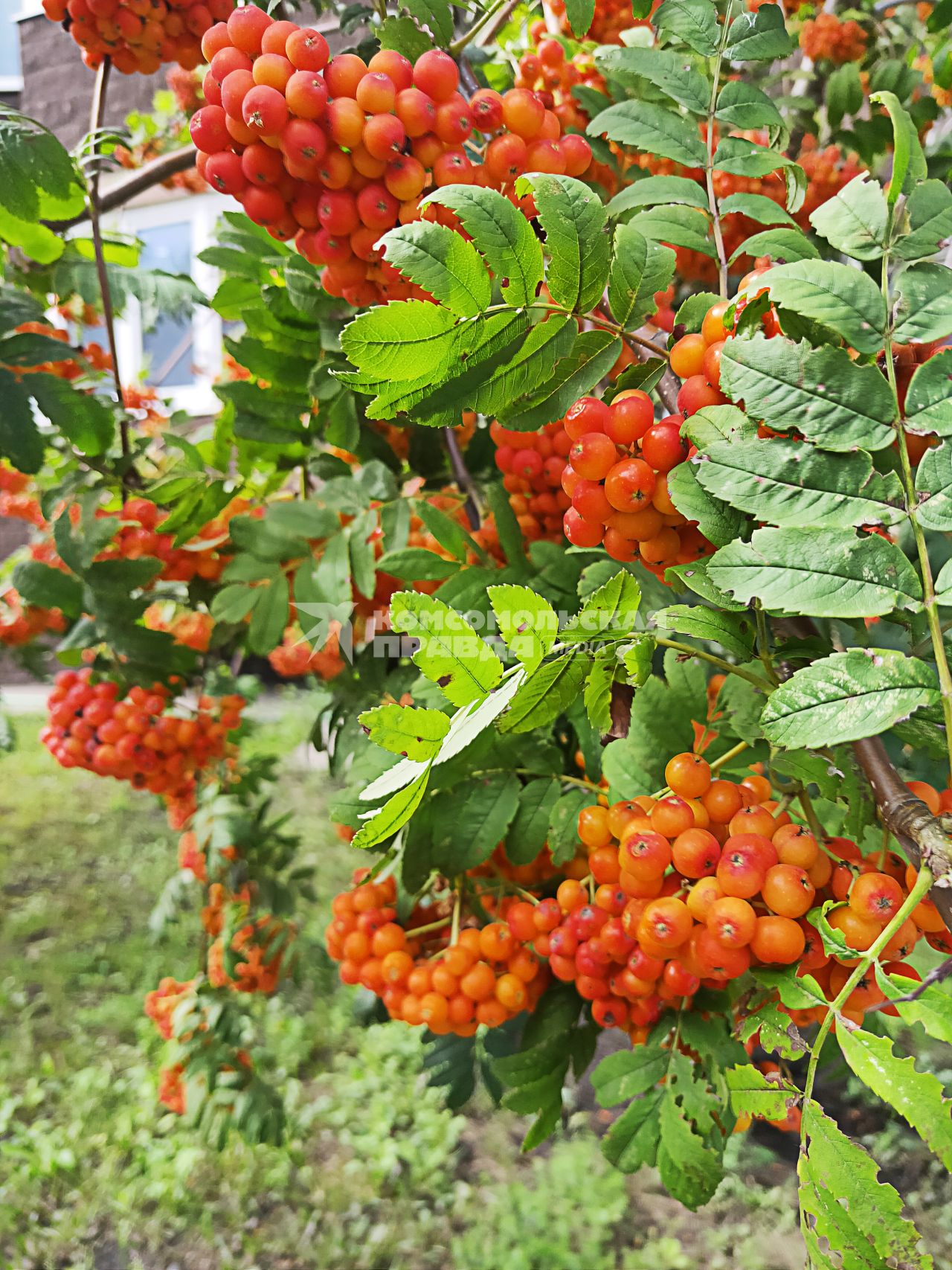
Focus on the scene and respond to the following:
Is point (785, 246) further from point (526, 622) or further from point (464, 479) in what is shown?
point (464, 479)

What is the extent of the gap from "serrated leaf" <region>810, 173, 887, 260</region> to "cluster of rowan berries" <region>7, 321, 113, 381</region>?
35.7 inches

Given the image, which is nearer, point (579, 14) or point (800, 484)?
point (800, 484)

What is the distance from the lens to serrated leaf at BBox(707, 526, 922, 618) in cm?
41

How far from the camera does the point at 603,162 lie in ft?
3.16

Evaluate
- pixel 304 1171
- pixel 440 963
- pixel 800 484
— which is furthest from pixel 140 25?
pixel 304 1171

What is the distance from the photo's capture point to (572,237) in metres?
0.48

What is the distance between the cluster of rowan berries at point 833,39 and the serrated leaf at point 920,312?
4.50 ft

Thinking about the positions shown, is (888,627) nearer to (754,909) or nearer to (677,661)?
(677,661)

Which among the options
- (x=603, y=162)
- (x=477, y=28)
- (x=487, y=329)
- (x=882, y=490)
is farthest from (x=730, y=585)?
(x=603, y=162)

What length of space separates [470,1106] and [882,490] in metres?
2.42

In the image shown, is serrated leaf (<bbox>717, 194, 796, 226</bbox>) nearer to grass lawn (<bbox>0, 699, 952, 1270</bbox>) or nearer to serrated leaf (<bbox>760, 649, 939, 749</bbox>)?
serrated leaf (<bbox>760, 649, 939, 749</bbox>)

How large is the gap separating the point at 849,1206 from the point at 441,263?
54cm

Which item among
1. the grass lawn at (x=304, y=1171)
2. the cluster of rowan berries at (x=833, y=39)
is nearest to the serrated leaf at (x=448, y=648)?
the grass lawn at (x=304, y=1171)

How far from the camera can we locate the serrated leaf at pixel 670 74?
0.66m
